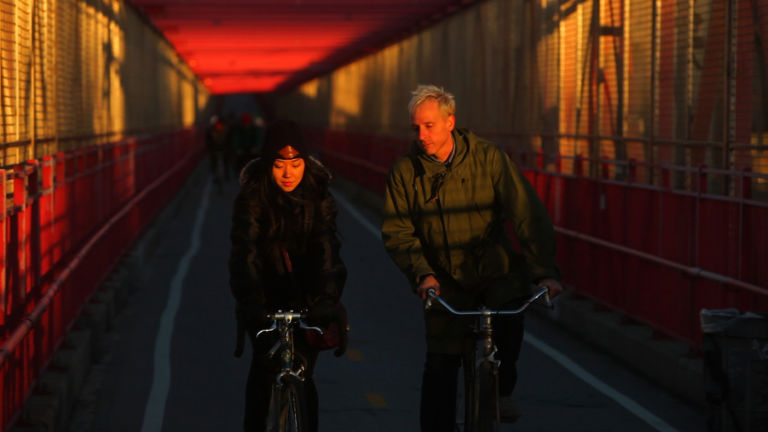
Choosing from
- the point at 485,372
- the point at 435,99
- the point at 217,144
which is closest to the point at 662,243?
the point at 435,99

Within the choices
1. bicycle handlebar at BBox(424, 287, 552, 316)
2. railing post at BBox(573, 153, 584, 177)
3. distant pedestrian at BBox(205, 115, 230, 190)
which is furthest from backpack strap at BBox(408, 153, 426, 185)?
distant pedestrian at BBox(205, 115, 230, 190)

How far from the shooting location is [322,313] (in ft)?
20.5

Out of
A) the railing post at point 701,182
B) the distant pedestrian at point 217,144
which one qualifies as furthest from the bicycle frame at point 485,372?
the distant pedestrian at point 217,144

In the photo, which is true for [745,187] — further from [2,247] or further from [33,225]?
[2,247]

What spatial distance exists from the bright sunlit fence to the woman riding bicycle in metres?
1.31

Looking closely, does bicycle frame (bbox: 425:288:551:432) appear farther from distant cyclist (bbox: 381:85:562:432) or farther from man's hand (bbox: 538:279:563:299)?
distant cyclist (bbox: 381:85:562:432)

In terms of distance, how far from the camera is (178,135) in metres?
40.5

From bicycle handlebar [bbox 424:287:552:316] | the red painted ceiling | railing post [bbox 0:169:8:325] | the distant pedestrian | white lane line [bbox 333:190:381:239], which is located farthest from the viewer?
the distant pedestrian

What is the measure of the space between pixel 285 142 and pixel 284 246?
454mm

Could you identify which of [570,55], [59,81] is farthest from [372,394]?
[570,55]

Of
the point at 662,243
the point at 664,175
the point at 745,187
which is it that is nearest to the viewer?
the point at 745,187

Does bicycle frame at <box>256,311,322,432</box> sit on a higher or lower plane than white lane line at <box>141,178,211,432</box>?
higher

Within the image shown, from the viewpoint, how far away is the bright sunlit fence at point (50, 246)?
25.5 ft

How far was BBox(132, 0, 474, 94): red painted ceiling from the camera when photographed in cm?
2753
